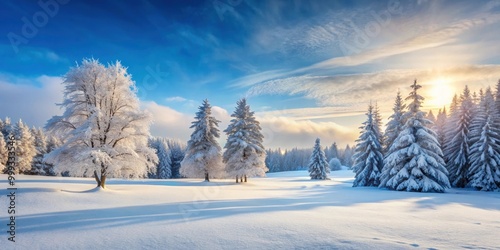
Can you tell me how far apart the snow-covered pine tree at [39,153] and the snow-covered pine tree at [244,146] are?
4734cm

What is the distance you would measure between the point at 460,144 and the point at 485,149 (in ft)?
12.1

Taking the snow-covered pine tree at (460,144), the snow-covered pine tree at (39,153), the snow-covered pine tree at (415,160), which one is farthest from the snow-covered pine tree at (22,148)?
the snow-covered pine tree at (460,144)

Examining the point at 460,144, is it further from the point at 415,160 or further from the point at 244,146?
the point at 244,146

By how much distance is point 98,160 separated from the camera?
1617 centimetres

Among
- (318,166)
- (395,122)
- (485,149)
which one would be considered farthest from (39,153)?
(485,149)

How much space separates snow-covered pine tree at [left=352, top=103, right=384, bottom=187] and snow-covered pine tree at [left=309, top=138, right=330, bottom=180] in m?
19.2

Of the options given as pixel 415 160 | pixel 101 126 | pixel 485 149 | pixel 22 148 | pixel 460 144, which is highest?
pixel 101 126

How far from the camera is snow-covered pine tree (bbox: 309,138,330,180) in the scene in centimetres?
5228

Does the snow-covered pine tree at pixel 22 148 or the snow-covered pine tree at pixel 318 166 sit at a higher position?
the snow-covered pine tree at pixel 22 148

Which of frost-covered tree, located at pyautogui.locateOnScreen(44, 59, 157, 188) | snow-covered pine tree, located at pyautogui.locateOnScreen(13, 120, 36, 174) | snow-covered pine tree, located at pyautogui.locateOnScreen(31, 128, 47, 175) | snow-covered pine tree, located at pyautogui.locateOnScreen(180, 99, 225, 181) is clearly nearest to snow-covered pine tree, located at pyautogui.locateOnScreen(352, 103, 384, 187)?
snow-covered pine tree, located at pyautogui.locateOnScreen(180, 99, 225, 181)

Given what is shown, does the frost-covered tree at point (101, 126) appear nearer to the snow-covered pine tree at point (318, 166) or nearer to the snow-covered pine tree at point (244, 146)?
the snow-covered pine tree at point (244, 146)

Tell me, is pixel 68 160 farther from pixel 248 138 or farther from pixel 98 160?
pixel 248 138

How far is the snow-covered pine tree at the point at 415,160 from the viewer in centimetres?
2373

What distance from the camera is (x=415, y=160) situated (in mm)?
24484
